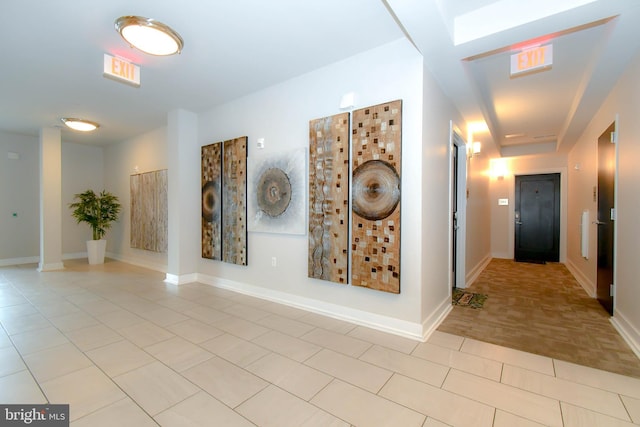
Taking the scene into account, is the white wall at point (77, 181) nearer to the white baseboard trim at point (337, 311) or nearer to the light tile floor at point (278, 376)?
the light tile floor at point (278, 376)

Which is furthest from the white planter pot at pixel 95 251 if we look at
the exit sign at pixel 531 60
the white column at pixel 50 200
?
the exit sign at pixel 531 60

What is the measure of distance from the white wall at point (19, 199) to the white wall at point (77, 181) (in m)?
0.49

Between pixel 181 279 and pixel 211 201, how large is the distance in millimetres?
1319

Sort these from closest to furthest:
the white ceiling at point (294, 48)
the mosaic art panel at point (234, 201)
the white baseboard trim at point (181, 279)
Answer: the white ceiling at point (294, 48)
the mosaic art panel at point (234, 201)
the white baseboard trim at point (181, 279)

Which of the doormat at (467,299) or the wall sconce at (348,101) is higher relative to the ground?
the wall sconce at (348,101)

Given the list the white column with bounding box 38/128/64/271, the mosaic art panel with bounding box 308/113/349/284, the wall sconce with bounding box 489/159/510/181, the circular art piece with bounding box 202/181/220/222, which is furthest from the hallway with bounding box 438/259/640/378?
the white column with bounding box 38/128/64/271

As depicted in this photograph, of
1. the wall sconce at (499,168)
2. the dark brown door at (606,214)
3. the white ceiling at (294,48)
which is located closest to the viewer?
the white ceiling at (294,48)

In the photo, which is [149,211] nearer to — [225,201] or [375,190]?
[225,201]

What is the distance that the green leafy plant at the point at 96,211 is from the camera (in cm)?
623

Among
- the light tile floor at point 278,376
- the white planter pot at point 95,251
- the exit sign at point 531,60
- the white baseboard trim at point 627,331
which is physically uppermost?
the exit sign at point 531,60

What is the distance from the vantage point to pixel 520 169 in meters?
6.89

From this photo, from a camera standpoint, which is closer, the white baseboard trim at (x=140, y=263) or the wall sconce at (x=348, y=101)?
the wall sconce at (x=348, y=101)

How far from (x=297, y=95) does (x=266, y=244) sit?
1.88 metres

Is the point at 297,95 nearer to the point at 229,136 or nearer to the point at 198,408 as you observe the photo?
the point at 229,136
